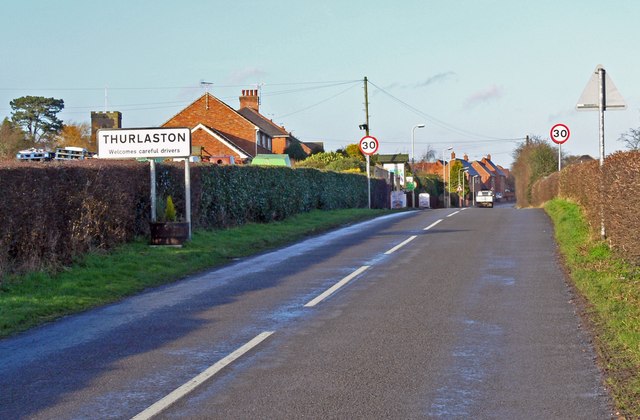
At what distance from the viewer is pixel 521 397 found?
22.3 feet

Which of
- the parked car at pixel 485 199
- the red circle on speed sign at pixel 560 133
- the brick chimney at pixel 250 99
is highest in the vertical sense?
the brick chimney at pixel 250 99

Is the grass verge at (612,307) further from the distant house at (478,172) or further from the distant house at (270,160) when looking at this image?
the distant house at (478,172)

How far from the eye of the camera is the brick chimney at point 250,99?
8538 cm

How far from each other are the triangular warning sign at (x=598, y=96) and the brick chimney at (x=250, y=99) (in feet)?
231

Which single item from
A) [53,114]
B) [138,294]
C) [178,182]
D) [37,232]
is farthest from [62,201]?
[53,114]

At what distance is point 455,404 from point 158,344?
372cm

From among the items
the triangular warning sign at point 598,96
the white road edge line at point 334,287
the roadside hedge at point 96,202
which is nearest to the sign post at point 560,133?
the roadside hedge at point 96,202

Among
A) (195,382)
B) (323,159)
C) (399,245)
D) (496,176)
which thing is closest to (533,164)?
(323,159)

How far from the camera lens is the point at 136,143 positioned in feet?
62.7

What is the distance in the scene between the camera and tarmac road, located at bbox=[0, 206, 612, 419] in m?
6.65

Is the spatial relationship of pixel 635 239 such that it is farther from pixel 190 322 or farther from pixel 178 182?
pixel 178 182

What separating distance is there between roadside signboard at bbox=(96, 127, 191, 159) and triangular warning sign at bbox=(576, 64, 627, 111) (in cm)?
864

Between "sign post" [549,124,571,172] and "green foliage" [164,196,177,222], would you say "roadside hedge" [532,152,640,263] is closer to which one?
"green foliage" [164,196,177,222]

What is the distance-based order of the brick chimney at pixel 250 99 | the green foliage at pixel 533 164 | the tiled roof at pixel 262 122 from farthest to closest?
the brick chimney at pixel 250 99, the tiled roof at pixel 262 122, the green foliage at pixel 533 164
